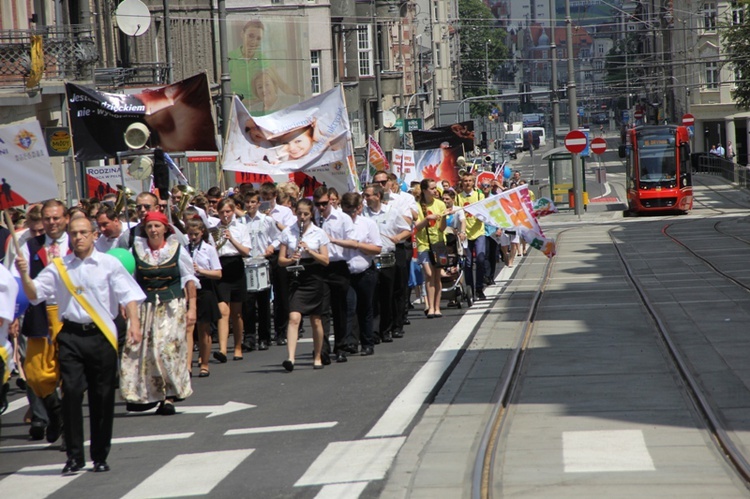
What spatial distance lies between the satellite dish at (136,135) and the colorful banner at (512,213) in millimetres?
4388

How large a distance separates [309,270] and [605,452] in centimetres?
556

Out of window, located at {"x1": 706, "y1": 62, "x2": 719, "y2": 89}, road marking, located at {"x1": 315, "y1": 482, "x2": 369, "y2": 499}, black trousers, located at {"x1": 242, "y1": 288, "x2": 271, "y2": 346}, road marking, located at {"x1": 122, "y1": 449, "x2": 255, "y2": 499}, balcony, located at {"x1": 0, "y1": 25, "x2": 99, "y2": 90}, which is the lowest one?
road marking, located at {"x1": 122, "y1": 449, "x2": 255, "y2": 499}

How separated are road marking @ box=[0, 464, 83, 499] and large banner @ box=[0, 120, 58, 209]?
259 cm

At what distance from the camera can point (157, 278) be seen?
1130 centimetres

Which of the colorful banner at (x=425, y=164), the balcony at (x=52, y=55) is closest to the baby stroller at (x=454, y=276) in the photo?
the balcony at (x=52, y=55)

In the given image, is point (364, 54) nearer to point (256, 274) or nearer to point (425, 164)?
point (425, 164)

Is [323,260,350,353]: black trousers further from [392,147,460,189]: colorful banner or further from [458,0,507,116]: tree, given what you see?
[458,0,507,116]: tree

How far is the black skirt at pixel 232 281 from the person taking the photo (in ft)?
48.4

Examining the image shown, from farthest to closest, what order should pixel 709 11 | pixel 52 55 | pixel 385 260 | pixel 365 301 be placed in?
pixel 709 11 → pixel 52 55 → pixel 385 260 → pixel 365 301

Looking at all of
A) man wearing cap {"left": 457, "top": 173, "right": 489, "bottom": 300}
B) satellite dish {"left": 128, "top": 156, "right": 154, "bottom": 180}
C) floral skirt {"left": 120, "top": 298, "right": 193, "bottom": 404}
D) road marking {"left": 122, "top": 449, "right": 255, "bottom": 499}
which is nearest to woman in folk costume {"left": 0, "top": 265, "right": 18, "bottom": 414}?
road marking {"left": 122, "top": 449, "right": 255, "bottom": 499}

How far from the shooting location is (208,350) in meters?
13.7

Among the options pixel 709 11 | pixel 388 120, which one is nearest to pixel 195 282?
pixel 388 120

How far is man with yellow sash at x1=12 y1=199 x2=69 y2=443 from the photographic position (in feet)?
32.4

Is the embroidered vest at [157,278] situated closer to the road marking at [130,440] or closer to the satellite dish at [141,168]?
the road marking at [130,440]
